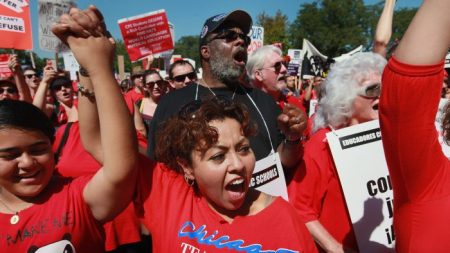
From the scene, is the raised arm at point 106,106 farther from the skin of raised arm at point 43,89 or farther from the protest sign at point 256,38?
the protest sign at point 256,38

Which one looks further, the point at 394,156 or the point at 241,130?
the point at 241,130

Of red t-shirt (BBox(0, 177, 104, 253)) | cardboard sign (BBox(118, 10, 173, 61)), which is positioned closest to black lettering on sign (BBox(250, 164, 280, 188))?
red t-shirt (BBox(0, 177, 104, 253))

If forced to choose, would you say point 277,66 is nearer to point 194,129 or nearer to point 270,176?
point 270,176

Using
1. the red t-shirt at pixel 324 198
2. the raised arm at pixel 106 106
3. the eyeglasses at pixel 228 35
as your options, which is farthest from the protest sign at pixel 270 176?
the eyeglasses at pixel 228 35

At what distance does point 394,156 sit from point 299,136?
85 cm

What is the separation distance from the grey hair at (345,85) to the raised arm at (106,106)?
126 centimetres

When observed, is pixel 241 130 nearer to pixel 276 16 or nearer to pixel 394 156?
pixel 394 156

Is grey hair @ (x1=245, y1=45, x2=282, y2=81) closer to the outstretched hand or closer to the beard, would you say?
the beard

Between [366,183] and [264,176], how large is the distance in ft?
1.78

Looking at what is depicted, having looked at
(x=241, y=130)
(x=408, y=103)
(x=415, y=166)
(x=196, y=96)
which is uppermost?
(x=408, y=103)

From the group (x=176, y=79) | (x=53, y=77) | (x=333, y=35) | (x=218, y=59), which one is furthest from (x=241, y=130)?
(x=333, y=35)

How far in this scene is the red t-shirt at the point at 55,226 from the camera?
148 cm

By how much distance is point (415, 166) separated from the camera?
3.59 feet

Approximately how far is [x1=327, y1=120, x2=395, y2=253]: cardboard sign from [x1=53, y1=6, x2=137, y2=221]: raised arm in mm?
1081
